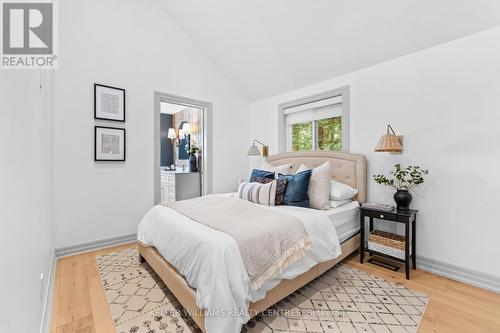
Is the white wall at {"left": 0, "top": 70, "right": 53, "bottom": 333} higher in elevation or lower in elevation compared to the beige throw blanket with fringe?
higher

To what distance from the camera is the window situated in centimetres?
323

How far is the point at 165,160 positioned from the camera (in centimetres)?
620

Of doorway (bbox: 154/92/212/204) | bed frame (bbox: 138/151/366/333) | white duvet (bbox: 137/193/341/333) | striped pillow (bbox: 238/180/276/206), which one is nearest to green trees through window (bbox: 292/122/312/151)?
bed frame (bbox: 138/151/366/333)

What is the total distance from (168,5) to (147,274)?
148 inches

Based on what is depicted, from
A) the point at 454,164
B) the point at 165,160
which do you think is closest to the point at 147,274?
the point at 454,164

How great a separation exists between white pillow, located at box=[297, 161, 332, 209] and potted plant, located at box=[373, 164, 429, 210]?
57cm

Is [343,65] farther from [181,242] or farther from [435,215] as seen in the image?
[181,242]

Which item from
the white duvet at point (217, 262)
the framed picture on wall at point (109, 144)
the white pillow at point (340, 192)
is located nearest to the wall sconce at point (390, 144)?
the white pillow at point (340, 192)

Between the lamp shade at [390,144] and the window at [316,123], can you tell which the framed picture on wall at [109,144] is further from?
the lamp shade at [390,144]

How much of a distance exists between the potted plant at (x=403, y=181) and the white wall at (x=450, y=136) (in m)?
0.09

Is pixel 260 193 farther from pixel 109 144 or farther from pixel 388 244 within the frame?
pixel 109 144

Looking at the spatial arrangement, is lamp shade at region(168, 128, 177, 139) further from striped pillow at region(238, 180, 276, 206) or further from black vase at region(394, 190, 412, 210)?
black vase at region(394, 190, 412, 210)

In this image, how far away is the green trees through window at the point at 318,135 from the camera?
3407 mm

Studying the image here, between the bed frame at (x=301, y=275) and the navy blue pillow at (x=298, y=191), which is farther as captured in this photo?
the navy blue pillow at (x=298, y=191)
